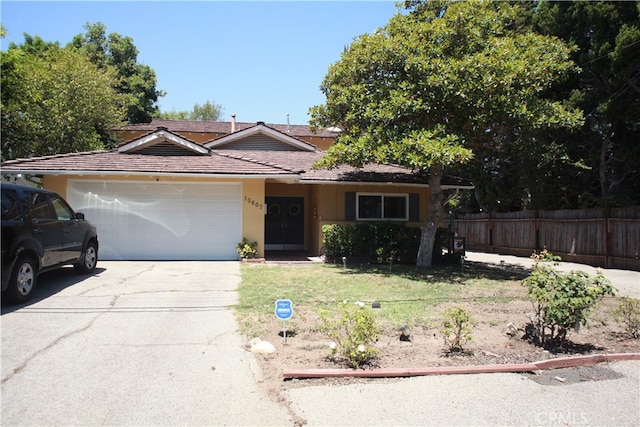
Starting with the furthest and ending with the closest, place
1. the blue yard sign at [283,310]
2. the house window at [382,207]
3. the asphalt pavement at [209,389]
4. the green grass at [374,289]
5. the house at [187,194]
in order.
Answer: the house window at [382,207] < the house at [187,194] < the green grass at [374,289] < the blue yard sign at [283,310] < the asphalt pavement at [209,389]

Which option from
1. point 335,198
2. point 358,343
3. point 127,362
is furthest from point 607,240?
point 127,362

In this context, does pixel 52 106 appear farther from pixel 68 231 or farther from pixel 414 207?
pixel 414 207

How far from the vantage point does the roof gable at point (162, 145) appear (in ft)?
49.2

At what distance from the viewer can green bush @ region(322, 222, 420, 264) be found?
1437 centimetres

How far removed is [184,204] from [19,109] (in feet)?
38.8

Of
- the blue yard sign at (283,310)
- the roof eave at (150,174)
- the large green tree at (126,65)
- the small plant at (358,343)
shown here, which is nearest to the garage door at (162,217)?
the roof eave at (150,174)

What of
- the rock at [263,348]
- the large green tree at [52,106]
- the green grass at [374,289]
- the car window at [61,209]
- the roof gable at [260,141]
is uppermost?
the large green tree at [52,106]

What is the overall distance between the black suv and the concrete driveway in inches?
19.1

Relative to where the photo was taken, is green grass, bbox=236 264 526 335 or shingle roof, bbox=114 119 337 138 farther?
shingle roof, bbox=114 119 337 138

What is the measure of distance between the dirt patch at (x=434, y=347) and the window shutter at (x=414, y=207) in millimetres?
8651

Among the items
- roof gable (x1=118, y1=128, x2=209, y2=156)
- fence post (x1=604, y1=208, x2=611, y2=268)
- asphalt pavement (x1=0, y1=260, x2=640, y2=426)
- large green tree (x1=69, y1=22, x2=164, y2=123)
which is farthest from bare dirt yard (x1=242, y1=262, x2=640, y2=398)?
large green tree (x1=69, y1=22, x2=164, y2=123)

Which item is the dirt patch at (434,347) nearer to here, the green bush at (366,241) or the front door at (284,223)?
the green bush at (366,241)

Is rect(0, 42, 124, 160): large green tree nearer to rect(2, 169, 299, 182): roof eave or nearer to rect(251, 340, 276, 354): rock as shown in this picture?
rect(2, 169, 299, 182): roof eave

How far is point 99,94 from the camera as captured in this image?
2120 cm
